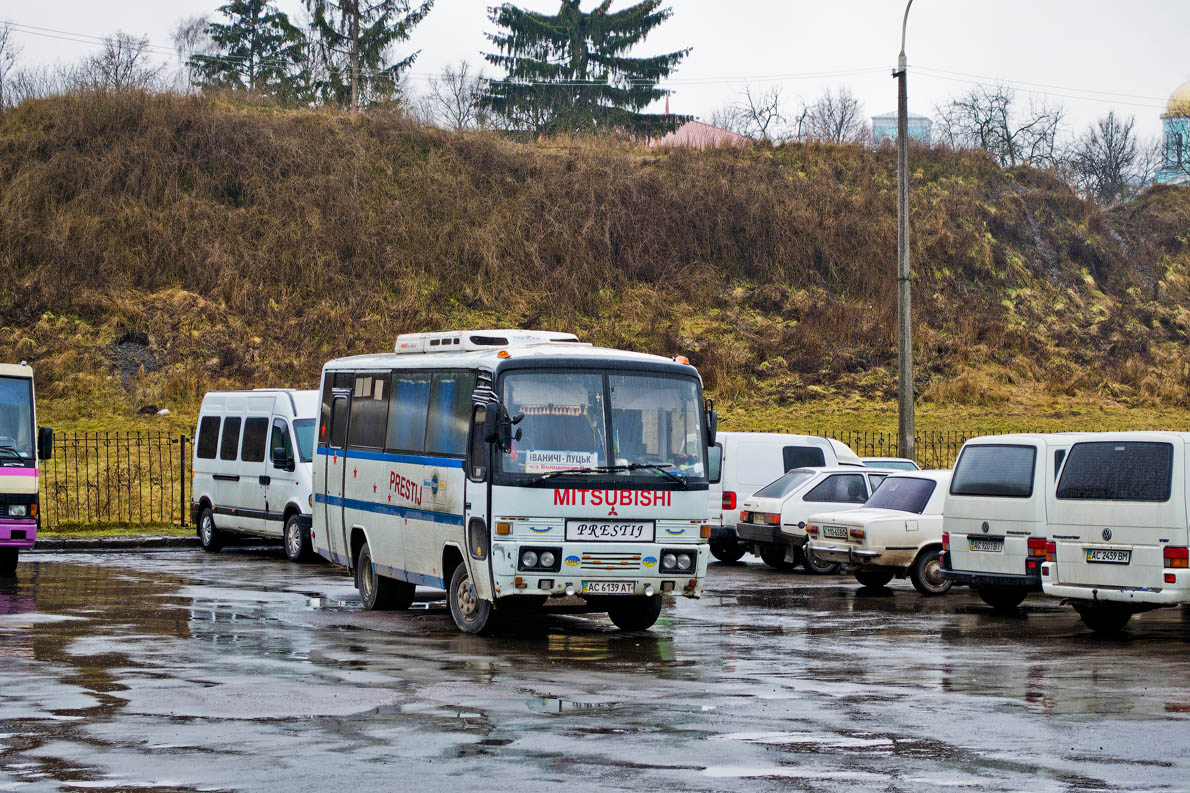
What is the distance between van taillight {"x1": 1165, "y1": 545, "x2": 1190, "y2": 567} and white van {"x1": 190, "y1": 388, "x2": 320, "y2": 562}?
13.0m

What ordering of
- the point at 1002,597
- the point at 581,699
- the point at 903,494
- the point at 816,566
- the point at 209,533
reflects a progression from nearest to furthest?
the point at 581,699 < the point at 1002,597 < the point at 903,494 < the point at 816,566 < the point at 209,533

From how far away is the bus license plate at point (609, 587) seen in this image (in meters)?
13.8

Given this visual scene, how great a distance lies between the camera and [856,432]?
1654 inches

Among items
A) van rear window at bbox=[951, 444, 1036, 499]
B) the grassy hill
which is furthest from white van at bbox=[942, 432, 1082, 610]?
Answer: the grassy hill

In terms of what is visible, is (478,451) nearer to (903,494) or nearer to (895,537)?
(895,537)

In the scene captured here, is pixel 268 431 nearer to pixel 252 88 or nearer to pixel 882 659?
pixel 882 659

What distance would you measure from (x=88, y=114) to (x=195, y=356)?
12.2m

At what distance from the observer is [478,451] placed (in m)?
13.9

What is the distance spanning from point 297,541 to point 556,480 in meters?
11.0

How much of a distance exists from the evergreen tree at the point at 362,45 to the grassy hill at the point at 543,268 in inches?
243

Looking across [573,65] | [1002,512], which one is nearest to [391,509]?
[1002,512]

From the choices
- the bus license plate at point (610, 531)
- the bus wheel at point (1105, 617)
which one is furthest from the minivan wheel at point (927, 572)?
the bus license plate at point (610, 531)

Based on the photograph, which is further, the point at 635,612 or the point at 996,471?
the point at 996,471

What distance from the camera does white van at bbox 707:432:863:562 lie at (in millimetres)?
24281
